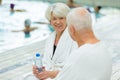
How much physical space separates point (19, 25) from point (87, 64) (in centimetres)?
766

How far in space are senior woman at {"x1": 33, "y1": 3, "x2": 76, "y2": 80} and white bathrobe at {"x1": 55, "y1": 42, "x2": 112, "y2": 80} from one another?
38.5 inches

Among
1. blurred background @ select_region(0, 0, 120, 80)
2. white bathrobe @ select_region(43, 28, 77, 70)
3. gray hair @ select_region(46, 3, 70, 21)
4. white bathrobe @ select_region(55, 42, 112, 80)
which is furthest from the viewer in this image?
blurred background @ select_region(0, 0, 120, 80)

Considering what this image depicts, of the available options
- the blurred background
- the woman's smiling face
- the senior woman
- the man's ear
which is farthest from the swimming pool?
the man's ear

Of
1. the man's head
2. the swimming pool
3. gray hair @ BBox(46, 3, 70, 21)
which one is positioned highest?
the man's head

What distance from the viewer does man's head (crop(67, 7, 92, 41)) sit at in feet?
6.87

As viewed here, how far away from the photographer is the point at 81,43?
7.03ft

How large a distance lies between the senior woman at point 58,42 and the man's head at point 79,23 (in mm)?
874

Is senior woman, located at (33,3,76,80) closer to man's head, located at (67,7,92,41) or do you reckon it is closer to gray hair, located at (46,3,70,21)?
gray hair, located at (46,3,70,21)

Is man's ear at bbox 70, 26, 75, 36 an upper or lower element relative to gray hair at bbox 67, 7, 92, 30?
lower

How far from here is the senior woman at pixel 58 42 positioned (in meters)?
3.05

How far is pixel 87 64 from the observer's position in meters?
2.02

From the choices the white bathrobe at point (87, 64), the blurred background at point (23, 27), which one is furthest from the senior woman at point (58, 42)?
the blurred background at point (23, 27)

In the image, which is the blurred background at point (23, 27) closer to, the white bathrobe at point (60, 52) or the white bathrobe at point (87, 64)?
the white bathrobe at point (60, 52)

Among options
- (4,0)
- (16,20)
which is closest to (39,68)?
(16,20)
